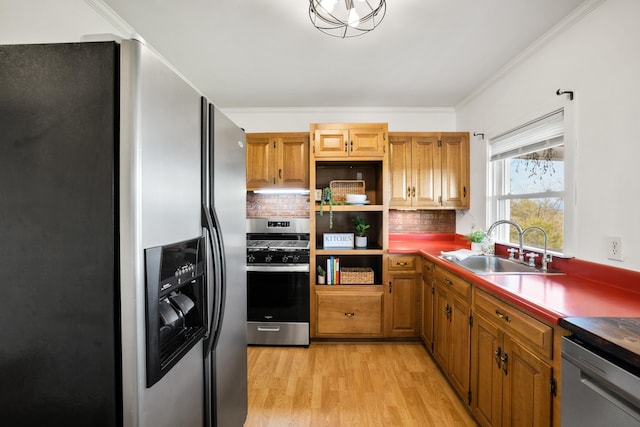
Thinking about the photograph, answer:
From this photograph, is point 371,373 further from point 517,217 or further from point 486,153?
point 486,153

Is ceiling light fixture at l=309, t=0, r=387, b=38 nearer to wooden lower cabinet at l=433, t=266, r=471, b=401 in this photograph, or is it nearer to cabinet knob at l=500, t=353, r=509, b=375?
wooden lower cabinet at l=433, t=266, r=471, b=401

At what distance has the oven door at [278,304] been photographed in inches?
110

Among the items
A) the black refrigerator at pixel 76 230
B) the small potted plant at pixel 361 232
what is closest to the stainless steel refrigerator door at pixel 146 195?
the black refrigerator at pixel 76 230

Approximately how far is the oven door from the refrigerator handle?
158 cm

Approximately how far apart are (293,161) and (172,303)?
7.55 feet

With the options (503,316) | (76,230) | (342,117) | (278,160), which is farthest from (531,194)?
(76,230)

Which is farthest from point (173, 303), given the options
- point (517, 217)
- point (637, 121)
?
point (517, 217)

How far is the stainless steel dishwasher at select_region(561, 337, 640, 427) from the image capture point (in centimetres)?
81

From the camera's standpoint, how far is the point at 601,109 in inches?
62.4

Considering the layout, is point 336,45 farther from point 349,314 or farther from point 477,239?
point 349,314

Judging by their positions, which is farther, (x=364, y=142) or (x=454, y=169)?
(x=454, y=169)

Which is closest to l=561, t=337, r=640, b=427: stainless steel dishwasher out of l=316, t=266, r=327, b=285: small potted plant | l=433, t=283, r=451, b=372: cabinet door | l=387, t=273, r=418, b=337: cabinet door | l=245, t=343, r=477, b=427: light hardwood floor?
l=245, t=343, r=477, b=427: light hardwood floor

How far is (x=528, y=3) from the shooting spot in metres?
1.66

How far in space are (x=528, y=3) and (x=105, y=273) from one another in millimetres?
2435
